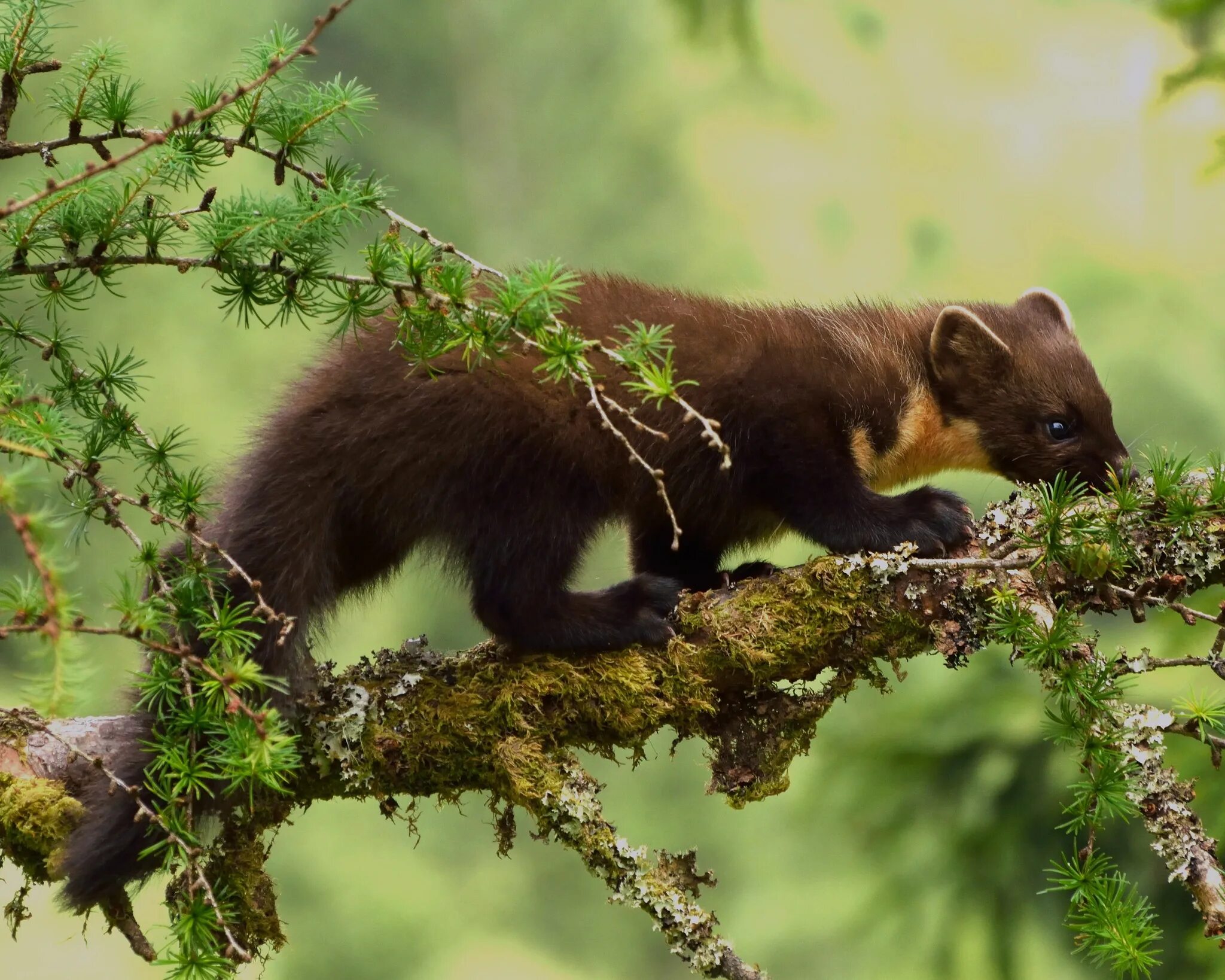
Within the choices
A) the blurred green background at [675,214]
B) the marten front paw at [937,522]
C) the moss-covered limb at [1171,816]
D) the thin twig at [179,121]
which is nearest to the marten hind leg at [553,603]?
the marten front paw at [937,522]

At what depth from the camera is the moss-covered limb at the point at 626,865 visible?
8.87ft

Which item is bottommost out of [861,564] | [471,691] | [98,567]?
[471,691]

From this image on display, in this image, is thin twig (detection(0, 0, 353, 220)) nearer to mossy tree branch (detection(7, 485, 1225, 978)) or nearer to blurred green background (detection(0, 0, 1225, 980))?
mossy tree branch (detection(7, 485, 1225, 978))

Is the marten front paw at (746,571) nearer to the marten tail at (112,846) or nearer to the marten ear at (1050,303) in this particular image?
the marten ear at (1050,303)

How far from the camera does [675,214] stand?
1020 cm

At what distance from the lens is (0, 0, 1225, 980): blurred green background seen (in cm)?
880

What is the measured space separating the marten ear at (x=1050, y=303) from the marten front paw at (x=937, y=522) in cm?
118

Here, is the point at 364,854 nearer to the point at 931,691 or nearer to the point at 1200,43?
the point at 931,691

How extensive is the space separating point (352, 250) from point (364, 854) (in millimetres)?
4627

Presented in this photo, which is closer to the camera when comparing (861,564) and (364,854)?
(861,564)

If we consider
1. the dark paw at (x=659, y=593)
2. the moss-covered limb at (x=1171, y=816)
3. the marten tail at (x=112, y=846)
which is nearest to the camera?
the moss-covered limb at (x=1171, y=816)

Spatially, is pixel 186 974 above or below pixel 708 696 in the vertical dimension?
below

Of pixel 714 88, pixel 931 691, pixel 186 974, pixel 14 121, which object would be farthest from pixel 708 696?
pixel 14 121

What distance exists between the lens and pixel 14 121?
1014cm
